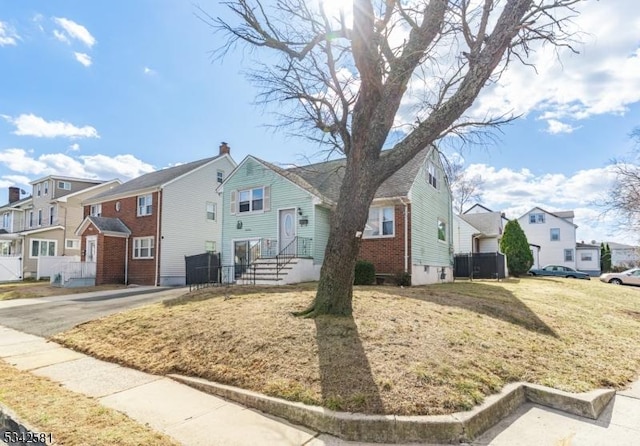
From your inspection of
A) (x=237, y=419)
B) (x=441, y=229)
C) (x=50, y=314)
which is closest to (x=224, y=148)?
(x=441, y=229)

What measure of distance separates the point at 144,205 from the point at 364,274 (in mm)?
14885

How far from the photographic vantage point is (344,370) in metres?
4.80

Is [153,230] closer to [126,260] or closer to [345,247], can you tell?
[126,260]

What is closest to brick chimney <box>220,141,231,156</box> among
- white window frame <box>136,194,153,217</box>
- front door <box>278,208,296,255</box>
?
white window frame <box>136,194,153,217</box>

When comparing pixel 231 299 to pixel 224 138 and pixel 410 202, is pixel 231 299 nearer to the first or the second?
pixel 410 202

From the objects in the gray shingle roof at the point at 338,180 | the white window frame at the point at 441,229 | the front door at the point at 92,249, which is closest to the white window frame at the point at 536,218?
the white window frame at the point at 441,229

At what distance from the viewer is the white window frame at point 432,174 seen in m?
18.4

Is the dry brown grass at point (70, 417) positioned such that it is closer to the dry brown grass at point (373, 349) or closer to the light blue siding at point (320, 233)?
the dry brown grass at point (373, 349)

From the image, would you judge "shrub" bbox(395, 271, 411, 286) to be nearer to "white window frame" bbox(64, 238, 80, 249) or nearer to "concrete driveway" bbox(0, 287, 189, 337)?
"concrete driveway" bbox(0, 287, 189, 337)

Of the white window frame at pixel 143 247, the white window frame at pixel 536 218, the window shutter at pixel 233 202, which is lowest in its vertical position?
the white window frame at pixel 143 247

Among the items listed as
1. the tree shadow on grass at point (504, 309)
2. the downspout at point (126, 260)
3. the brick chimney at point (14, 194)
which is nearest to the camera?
the tree shadow on grass at point (504, 309)

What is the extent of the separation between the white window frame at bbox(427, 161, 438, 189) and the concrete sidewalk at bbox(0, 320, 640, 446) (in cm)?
1393

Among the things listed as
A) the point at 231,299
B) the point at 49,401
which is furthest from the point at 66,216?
the point at 49,401

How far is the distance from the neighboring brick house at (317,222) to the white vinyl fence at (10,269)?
62.6ft
